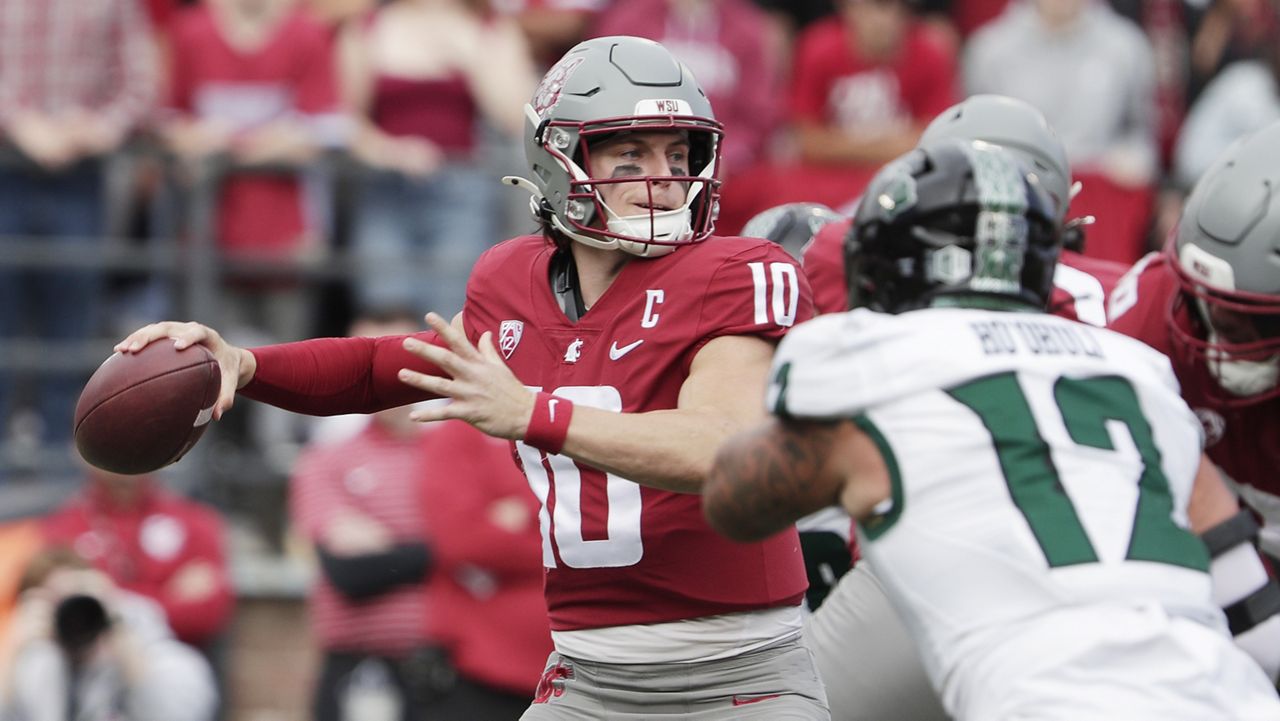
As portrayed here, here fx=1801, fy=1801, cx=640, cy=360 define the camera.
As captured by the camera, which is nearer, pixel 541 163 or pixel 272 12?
pixel 541 163

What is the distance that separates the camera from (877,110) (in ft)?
28.4

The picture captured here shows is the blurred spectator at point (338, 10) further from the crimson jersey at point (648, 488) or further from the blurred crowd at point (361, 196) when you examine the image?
the crimson jersey at point (648, 488)

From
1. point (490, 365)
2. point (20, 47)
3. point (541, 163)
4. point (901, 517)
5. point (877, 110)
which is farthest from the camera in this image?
point (877, 110)

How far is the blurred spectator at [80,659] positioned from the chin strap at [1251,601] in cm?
424

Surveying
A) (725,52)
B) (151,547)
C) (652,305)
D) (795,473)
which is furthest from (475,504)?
(795,473)

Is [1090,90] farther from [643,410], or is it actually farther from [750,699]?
[750,699]

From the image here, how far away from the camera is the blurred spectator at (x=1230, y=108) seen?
345 inches

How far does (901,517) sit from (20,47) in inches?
225

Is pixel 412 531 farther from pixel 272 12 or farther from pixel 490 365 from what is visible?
pixel 490 365

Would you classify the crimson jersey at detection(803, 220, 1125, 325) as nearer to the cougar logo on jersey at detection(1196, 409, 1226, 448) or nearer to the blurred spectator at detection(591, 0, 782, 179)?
the cougar logo on jersey at detection(1196, 409, 1226, 448)

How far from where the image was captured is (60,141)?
7.40 metres

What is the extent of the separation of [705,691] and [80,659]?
11.7 ft

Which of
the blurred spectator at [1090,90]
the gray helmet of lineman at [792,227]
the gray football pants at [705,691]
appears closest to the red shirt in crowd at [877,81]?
the blurred spectator at [1090,90]

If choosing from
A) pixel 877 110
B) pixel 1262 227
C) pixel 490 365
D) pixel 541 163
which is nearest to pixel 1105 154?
pixel 877 110
